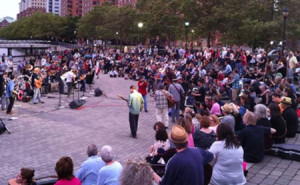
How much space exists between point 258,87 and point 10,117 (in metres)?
11.8

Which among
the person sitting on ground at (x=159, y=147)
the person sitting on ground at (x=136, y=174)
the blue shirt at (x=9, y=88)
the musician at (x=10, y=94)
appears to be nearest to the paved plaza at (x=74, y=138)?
the musician at (x=10, y=94)

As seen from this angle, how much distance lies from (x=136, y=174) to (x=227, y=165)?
2879 millimetres

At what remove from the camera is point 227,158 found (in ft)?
22.6

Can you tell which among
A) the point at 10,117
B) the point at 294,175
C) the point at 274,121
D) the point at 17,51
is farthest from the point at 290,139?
the point at 17,51

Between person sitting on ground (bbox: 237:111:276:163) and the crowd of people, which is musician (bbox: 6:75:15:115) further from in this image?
person sitting on ground (bbox: 237:111:276:163)

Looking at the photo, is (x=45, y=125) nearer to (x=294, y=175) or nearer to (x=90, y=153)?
(x=90, y=153)

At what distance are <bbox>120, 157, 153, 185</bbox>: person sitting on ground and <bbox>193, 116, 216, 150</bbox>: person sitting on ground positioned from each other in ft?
11.9

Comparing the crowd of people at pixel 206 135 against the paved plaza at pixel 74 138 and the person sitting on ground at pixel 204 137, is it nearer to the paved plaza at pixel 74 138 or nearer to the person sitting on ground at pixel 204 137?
the person sitting on ground at pixel 204 137

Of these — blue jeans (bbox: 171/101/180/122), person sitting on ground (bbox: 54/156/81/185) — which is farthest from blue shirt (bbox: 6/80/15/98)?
person sitting on ground (bbox: 54/156/81/185)

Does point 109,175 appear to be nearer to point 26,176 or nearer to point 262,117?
point 26,176

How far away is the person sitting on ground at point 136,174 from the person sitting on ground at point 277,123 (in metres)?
5.96

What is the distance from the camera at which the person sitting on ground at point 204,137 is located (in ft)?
26.5

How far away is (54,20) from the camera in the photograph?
131500 mm

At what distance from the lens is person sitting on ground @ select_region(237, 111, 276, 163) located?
8359 mm
